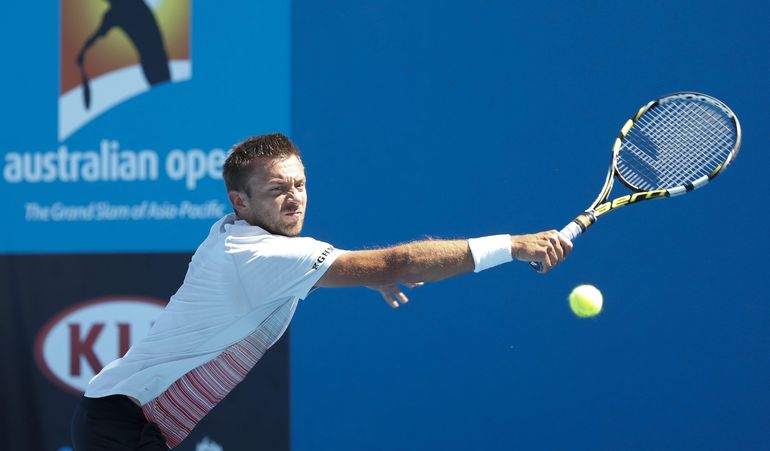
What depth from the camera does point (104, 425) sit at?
9.90 ft

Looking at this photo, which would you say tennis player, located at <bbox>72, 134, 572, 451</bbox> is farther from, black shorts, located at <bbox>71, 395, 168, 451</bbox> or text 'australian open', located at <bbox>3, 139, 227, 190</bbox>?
text 'australian open', located at <bbox>3, 139, 227, 190</bbox>

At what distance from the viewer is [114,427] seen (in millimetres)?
3020

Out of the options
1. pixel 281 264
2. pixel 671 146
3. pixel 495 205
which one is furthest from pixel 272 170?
pixel 495 205

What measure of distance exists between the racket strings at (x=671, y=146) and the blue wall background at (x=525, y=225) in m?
0.57

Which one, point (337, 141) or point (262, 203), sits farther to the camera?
point (337, 141)

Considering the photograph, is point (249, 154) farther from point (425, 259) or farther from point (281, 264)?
point (425, 259)

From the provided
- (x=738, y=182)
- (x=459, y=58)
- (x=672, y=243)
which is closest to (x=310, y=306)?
(x=459, y=58)

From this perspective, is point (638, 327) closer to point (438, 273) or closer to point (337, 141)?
point (337, 141)

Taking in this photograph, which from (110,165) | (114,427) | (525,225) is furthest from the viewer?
(110,165)

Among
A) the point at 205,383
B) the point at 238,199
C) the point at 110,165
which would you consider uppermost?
the point at 110,165

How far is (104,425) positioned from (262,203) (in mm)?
784

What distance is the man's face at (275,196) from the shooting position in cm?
303

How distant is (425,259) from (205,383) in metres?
0.80

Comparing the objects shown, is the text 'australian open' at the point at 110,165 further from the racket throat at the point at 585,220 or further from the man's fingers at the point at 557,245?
the man's fingers at the point at 557,245
